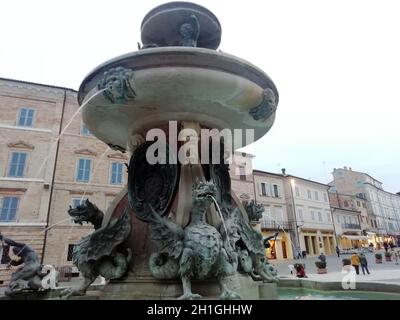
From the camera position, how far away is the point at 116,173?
21828mm

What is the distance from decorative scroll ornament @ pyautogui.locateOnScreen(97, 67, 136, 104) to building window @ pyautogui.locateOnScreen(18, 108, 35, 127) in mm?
19900

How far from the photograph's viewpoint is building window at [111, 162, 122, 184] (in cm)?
2155

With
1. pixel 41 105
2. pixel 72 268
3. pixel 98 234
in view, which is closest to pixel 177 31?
pixel 98 234

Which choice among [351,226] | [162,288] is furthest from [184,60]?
[351,226]

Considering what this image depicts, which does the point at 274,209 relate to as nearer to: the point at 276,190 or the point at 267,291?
the point at 276,190

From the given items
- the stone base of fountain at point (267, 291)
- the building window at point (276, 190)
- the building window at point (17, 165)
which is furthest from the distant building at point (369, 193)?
the stone base of fountain at point (267, 291)

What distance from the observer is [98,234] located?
355 cm

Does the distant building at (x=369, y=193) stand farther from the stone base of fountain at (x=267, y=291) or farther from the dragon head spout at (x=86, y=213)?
the dragon head spout at (x=86, y=213)

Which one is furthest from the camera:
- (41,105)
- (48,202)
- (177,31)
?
(41,105)

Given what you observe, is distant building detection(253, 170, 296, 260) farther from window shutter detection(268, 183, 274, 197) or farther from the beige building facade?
the beige building facade

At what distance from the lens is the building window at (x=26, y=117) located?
20038mm

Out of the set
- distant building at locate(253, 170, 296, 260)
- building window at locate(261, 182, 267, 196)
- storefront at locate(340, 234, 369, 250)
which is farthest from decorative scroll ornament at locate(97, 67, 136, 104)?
storefront at locate(340, 234, 369, 250)
